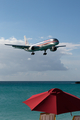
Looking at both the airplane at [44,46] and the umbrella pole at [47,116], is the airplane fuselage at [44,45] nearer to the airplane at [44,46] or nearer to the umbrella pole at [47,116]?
the airplane at [44,46]

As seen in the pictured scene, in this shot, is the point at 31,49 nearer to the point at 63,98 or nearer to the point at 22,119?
the point at 22,119

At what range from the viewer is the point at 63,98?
316 inches

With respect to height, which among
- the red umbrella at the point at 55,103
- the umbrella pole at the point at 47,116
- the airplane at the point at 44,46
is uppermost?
the airplane at the point at 44,46

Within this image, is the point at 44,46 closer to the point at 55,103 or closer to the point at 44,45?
the point at 44,45

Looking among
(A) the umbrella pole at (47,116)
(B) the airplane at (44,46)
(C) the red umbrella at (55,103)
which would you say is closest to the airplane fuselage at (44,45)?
(B) the airplane at (44,46)

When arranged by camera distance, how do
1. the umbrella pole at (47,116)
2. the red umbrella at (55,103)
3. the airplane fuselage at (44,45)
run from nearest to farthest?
the red umbrella at (55,103) < the umbrella pole at (47,116) < the airplane fuselage at (44,45)

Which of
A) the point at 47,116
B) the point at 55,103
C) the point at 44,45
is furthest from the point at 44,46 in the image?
the point at 55,103

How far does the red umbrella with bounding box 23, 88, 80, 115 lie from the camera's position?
295 inches

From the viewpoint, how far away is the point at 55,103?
302 inches

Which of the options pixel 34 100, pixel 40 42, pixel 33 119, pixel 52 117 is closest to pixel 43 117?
pixel 52 117

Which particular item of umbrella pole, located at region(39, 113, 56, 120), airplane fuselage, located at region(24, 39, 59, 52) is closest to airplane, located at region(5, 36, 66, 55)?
airplane fuselage, located at region(24, 39, 59, 52)

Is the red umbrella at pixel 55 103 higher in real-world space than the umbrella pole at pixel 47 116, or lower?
higher

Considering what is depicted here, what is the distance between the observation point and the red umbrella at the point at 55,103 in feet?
24.6

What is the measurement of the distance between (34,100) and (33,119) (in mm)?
12729
